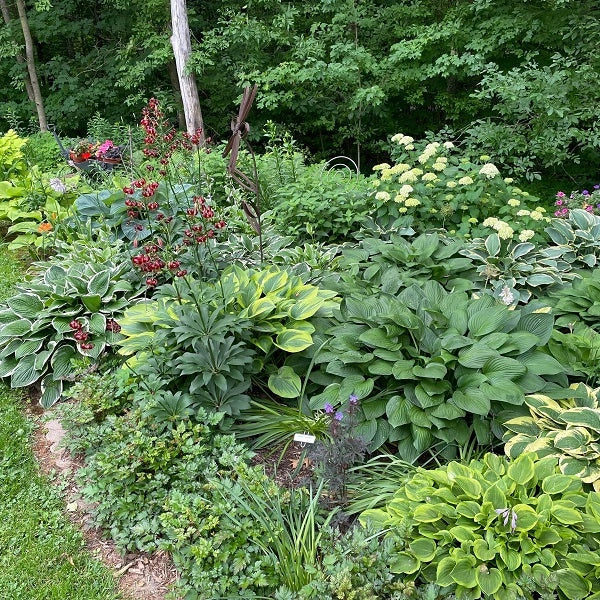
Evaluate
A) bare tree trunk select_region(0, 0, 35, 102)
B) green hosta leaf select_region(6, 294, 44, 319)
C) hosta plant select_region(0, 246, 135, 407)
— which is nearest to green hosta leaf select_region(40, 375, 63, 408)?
hosta plant select_region(0, 246, 135, 407)

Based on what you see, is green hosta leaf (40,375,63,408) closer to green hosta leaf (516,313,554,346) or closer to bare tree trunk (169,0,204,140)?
green hosta leaf (516,313,554,346)

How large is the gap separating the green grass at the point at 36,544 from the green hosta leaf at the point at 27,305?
30.9 inches

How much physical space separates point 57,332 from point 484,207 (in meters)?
3.06

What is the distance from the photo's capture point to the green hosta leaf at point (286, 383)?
2740 mm

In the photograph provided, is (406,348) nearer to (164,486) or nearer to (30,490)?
(164,486)

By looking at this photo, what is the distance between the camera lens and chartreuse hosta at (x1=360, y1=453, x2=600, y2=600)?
1722 millimetres

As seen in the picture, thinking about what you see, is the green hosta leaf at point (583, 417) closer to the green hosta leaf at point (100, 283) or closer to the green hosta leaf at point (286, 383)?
the green hosta leaf at point (286, 383)

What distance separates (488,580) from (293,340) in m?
1.44

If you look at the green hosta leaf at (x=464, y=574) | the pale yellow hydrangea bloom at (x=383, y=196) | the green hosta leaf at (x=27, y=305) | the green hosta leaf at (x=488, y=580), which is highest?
the pale yellow hydrangea bloom at (x=383, y=196)

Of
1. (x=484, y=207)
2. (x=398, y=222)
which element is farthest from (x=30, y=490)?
(x=484, y=207)

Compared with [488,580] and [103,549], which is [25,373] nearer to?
[103,549]

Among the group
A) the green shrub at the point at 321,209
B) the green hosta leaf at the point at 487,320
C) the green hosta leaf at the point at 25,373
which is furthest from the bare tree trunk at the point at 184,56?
the green hosta leaf at the point at 487,320

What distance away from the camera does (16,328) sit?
128 inches

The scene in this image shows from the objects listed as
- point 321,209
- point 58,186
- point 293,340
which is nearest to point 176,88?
point 58,186
